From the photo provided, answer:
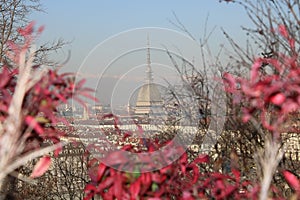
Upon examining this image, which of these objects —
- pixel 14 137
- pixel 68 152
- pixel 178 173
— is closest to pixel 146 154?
pixel 178 173

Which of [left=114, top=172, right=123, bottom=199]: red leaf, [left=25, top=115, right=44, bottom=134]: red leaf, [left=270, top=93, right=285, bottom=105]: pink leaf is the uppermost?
[left=270, top=93, right=285, bottom=105]: pink leaf

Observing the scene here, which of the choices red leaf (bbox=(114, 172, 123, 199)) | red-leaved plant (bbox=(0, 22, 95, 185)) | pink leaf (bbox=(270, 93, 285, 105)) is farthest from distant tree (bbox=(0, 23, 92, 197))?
pink leaf (bbox=(270, 93, 285, 105))

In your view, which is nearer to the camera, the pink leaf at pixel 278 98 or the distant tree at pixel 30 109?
the distant tree at pixel 30 109

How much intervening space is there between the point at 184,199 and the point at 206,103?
1.92 metres

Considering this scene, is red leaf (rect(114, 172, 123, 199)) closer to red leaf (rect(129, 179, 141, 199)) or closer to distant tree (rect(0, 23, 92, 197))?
red leaf (rect(129, 179, 141, 199))

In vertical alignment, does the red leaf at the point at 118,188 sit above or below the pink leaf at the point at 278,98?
below

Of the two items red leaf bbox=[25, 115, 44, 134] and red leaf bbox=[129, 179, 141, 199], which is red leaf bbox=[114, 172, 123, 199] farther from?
red leaf bbox=[25, 115, 44, 134]

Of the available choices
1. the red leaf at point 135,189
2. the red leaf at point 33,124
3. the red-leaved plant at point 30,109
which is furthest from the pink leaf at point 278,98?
the red leaf at point 33,124

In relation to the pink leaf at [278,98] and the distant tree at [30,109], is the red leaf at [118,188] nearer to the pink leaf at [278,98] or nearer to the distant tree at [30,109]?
the distant tree at [30,109]

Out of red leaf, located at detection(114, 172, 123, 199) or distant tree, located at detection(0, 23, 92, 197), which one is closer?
distant tree, located at detection(0, 23, 92, 197)

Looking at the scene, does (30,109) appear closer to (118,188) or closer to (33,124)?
(33,124)

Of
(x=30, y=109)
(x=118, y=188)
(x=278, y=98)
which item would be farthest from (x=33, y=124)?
(x=278, y=98)

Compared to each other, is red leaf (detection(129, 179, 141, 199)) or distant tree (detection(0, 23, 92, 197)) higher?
distant tree (detection(0, 23, 92, 197))

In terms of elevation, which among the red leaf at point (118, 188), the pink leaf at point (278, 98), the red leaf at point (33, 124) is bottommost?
the red leaf at point (118, 188)
